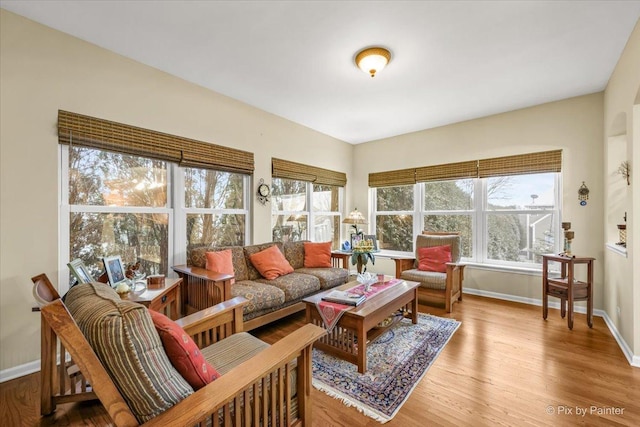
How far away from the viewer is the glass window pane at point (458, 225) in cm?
436

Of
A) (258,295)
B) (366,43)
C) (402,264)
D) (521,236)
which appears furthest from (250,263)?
(521,236)

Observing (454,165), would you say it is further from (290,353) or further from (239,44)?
(290,353)

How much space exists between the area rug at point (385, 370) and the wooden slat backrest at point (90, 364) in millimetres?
1411

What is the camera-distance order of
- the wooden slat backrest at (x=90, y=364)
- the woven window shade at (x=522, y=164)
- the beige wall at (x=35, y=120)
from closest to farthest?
the wooden slat backrest at (x=90, y=364)
the beige wall at (x=35, y=120)
the woven window shade at (x=522, y=164)

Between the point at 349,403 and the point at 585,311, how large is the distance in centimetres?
347

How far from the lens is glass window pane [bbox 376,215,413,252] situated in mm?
5023

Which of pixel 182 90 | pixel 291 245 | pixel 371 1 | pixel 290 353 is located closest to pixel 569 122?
pixel 371 1

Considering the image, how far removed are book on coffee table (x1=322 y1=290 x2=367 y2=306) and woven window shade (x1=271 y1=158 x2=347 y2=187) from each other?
7.17 ft

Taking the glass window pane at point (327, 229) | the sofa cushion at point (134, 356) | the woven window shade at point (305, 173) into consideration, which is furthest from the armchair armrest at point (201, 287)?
the glass window pane at point (327, 229)

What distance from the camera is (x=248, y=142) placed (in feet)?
12.3

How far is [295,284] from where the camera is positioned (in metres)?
3.13

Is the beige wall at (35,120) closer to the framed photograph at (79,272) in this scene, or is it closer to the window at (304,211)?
the framed photograph at (79,272)

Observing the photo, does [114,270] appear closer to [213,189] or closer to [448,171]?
[213,189]

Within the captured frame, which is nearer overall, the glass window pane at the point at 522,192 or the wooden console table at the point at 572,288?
the wooden console table at the point at 572,288
